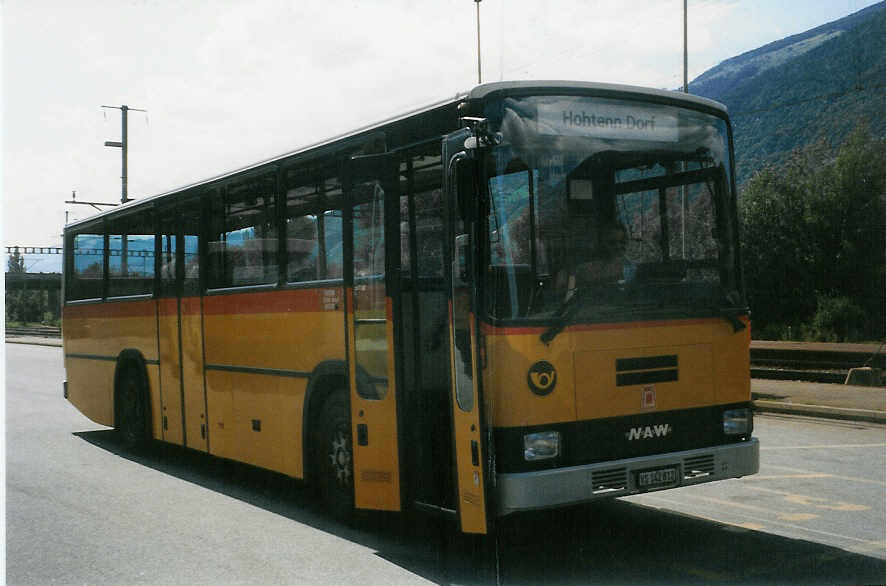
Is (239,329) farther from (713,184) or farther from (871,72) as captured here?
(871,72)

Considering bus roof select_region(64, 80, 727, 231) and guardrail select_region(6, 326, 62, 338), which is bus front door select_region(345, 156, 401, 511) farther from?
guardrail select_region(6, 326, 62, 338)

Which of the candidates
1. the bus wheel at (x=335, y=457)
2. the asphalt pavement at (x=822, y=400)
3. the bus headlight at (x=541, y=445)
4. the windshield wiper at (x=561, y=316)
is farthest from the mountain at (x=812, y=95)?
the bus headlight at (x=541, y=445)

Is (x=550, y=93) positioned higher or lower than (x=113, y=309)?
higher

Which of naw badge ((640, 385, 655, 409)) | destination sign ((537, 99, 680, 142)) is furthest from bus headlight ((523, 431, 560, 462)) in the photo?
destination sign ((537, 99, 680, 142))

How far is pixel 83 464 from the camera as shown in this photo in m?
11.5

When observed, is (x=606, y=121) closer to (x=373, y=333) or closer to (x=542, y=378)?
(x=542, y=378)

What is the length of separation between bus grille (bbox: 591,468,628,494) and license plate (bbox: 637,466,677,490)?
129 mm

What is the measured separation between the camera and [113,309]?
12617 mm

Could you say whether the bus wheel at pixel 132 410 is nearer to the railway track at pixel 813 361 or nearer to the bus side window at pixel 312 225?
the bus side window at pixel 312 225

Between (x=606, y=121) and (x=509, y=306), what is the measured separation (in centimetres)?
145

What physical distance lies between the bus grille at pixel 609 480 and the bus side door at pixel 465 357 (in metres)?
0.73

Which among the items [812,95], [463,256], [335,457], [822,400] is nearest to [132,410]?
[335,457]

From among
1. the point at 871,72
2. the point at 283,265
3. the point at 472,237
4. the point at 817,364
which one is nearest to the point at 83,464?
the point at 283,265

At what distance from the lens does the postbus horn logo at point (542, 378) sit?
243 inches
